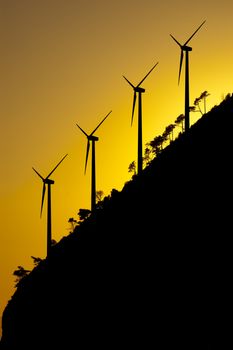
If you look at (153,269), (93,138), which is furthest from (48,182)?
(153,269)

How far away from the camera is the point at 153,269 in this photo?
119 m

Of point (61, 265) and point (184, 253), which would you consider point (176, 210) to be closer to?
point (184, 253)

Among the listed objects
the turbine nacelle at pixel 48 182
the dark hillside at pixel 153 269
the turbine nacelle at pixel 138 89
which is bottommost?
the dark hillside at pixel 153 269

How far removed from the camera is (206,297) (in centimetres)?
9369

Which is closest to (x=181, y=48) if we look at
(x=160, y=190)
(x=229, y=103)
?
(x=229, y=103)

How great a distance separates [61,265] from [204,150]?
152ft

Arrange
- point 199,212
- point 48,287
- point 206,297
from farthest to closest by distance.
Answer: point 48,287
point 199,212
point 206,297

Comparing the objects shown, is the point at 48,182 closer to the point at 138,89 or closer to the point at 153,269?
the point at 138,89

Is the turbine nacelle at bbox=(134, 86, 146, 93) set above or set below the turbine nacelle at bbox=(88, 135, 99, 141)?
above

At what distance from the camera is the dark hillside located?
9612 cm

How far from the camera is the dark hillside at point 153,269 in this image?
315 feet

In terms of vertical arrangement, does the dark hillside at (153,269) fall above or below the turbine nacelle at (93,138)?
below

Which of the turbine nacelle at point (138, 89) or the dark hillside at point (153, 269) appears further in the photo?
the turbine nacelle at point (138, 89)

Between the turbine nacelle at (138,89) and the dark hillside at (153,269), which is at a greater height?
the turbine nacelle at (138,89)
